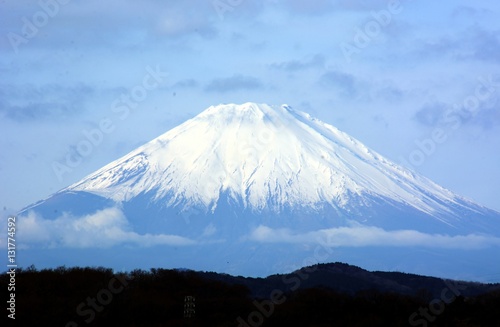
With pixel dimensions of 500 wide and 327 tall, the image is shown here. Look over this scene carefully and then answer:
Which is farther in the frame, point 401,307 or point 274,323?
point 401,307

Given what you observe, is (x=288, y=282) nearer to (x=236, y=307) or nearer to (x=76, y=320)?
(x=236, y=307)

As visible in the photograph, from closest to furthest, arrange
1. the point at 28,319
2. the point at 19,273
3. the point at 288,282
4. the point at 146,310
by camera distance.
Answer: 1. the point at 28,319
2. the point at 146,310
3. the point at 19,273
4. the point at 288,282

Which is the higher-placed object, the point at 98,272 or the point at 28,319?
the point at 98,272

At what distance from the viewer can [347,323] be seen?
37.1 meters

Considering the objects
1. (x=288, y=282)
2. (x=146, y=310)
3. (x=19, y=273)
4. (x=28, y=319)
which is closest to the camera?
(x=28, y=319)

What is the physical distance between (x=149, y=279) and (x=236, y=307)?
513 cm

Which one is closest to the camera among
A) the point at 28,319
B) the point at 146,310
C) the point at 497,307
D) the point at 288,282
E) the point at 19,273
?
the point at 28,319

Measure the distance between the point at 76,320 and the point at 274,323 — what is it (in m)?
6.78

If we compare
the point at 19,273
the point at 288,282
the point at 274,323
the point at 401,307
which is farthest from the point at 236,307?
the point at 288,282

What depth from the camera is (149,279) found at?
144ft

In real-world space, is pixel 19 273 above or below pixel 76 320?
above

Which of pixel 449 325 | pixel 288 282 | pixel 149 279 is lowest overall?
pixel 449 325

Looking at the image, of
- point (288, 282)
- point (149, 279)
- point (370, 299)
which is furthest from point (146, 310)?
point (288, 282)

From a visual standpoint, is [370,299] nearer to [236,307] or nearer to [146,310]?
[236,307]
